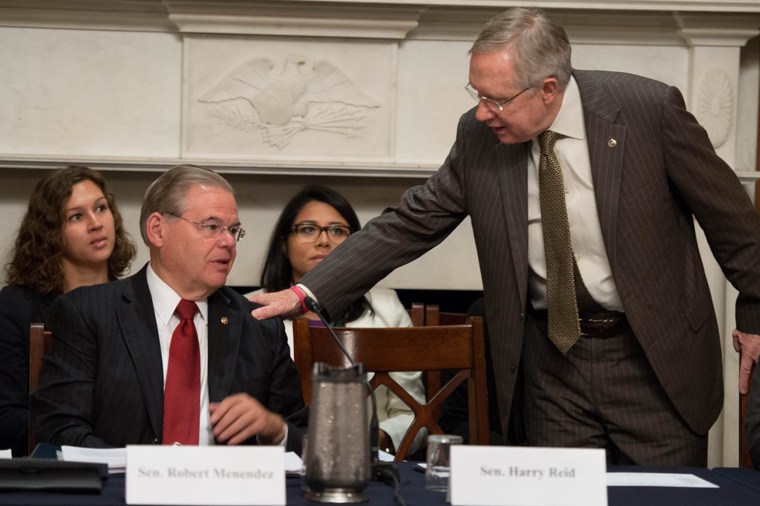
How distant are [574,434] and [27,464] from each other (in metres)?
1.25

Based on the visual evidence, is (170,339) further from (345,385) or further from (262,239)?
(262,239)

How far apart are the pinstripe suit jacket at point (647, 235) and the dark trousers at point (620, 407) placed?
5 centimetres

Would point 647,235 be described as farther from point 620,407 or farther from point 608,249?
point 620,407

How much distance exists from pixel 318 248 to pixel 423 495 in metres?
1.88

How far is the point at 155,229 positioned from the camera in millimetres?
2344

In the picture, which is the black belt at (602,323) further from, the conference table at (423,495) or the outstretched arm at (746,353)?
the conference table at (423,495)

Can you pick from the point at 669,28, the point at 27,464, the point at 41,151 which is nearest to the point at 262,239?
the point at 41,151

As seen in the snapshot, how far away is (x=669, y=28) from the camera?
Result: 13.1 ft

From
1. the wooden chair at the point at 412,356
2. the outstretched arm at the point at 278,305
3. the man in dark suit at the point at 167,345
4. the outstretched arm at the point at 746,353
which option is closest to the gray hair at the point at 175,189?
the man in dark suit at the point at 167,345

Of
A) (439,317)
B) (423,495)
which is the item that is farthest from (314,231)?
(423,495)

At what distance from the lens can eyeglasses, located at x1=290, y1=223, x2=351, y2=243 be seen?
11.3 ft

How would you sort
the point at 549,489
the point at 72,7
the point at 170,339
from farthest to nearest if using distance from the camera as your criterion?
the point at 72,7, the point at 170,339, the point at 549,489

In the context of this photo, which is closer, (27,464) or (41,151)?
(27,464)

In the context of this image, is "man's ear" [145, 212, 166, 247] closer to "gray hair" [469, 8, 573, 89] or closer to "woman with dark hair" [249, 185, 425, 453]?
"gray hair" [469, 8, 573, 89]
